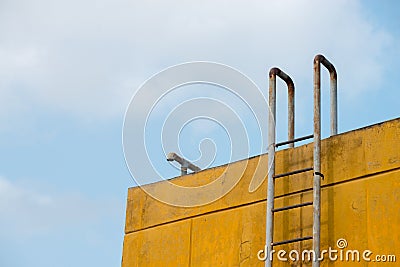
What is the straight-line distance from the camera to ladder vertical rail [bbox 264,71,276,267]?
888cm

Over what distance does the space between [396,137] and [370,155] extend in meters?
0.34

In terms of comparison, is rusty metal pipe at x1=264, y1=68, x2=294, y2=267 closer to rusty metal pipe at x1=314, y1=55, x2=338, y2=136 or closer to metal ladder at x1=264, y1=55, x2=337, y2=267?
metal ladder at x1=264, y1=55, x2=337, y2=267

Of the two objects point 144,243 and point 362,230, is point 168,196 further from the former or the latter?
point 362,230

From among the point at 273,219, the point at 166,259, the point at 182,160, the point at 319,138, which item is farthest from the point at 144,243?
the point at 319,138

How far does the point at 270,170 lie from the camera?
9250 mm

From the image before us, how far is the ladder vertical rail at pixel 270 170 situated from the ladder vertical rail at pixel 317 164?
0.58m

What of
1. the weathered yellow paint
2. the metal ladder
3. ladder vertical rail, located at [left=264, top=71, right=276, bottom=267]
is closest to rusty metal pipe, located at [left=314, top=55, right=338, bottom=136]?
the metal ladder

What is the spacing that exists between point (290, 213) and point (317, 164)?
717 millimetres

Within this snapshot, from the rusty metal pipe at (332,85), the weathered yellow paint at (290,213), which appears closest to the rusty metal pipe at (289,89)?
the weathered yellow paint at (290,213)

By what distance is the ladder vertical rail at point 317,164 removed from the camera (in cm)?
845

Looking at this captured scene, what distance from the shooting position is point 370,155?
28.5 ft

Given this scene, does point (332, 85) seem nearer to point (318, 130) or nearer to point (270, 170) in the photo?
point (318, 130)

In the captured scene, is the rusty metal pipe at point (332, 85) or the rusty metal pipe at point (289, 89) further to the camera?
the rusty metal pipe at point (289, 89)

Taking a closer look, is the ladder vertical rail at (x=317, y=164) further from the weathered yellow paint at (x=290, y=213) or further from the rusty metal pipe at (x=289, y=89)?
the rusty metal pipe at (x=289, y=89)
